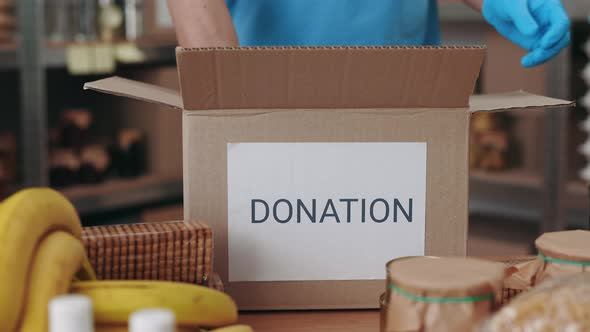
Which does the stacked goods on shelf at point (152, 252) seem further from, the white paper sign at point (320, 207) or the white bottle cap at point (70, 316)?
the white bottle cap at point (70, 316)

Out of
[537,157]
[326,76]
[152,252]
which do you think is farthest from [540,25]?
[537,157]

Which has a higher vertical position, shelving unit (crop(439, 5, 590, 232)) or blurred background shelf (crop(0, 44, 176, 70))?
blurred background shelf (crop(0, 44, 176, 70))

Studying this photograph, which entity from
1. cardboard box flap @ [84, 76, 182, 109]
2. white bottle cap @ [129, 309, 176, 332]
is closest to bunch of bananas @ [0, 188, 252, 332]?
white bottle cap @ [129, 309, 176, 332]

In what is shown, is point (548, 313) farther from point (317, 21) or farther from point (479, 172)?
point (479, 172)

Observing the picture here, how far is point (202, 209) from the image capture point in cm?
87

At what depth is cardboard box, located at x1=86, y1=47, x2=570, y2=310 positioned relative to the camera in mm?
852

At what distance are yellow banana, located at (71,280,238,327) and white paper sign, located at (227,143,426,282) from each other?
182 mm

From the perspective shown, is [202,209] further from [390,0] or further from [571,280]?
[390,0]

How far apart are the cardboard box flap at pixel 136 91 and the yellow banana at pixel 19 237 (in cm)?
23

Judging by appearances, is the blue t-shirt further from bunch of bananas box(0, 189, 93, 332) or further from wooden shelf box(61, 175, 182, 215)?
wooden shelf box(61, 175, 182, 215)

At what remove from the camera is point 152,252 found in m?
0.77

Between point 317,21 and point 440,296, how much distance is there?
0.86 m

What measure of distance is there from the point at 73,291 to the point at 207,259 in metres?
0.16

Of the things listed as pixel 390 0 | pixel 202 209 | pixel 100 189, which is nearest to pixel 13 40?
pixel 100 189
